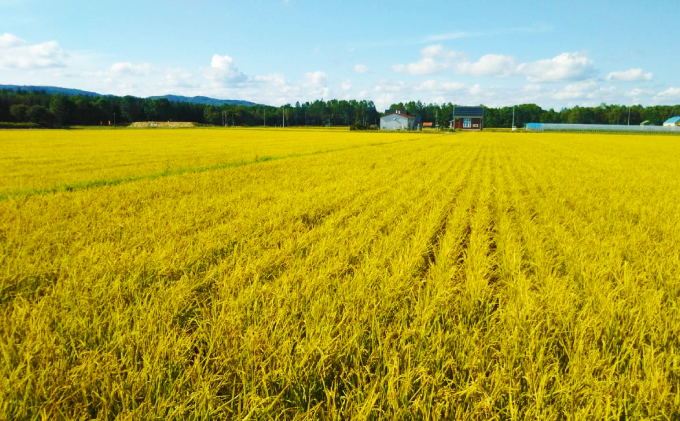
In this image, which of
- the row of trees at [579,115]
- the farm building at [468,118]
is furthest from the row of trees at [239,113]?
the farm building at [468,118]

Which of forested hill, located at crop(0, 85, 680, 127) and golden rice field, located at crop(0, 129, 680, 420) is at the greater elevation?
forested hill, located at crop(0, 85, 680, 127)

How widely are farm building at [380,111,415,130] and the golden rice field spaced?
116 m

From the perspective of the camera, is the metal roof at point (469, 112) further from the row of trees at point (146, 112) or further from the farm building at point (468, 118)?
the row of trees at point (146, 112)

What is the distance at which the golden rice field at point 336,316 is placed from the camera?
1.93m

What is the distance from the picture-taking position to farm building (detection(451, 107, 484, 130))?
13050 cm

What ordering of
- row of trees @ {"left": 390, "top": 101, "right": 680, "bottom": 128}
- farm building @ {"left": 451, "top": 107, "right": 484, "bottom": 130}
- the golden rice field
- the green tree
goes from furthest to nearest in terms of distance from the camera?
row of trees @ {"left": 390, "top": 101, "right": 680, "bottom": 128} < farm building @ {"left": 451, "top": 107, "right": 484, "bottom": 130} < the green tree < the golden rice field

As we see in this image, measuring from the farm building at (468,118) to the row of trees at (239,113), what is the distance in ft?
28.3

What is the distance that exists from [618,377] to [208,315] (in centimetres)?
273

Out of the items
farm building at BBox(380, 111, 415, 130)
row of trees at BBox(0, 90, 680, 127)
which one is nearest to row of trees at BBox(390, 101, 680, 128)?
row of trees at BBox(0, 90, 680, 127)

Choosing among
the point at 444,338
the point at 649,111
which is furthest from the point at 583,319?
the point at 649,111

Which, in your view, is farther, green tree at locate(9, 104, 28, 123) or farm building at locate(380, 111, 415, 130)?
farm building at locate(380, 111, 415, 130)

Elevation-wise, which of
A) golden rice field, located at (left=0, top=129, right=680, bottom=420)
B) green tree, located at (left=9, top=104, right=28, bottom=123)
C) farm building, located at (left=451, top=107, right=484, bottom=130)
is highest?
farm building, located at (left=451, top=107, right=484, bottom=130)

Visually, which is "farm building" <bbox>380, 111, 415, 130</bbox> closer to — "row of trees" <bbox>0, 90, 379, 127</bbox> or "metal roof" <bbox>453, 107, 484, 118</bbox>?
"metal roof" <bbox>453, 107, 484, 118</bbox>

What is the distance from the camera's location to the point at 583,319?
2854mm
